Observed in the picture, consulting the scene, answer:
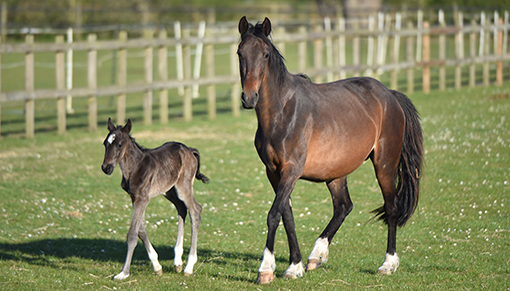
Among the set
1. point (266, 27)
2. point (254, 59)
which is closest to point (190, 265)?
point (254, 59)

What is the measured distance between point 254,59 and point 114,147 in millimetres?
1649

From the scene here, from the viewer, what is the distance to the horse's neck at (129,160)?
622 centimetres

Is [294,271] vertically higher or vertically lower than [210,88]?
lower

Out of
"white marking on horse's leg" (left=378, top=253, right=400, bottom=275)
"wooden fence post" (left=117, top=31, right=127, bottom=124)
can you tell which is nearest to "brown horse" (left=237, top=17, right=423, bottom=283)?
"white marking on horse's leg" (left=378, top=253, right=400, bottom=275)

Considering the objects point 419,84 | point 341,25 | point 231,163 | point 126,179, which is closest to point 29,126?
point 231,163

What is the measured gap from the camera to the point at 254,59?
574cm

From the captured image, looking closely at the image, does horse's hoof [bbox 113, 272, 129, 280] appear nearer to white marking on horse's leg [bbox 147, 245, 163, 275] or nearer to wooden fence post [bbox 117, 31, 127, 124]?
white marking on horse's leg [bbox 147, 245, 163, 275]

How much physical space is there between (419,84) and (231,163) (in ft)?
49.4

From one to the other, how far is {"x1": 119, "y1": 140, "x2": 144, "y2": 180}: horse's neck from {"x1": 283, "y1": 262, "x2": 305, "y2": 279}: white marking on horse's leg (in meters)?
1.90

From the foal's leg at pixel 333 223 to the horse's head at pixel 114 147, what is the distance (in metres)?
2.37

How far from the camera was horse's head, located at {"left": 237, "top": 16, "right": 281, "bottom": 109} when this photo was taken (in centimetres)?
558

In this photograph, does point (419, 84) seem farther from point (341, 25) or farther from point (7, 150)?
point (7, 150)

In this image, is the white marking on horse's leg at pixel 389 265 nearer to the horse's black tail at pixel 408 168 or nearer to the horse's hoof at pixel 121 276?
the horse's black tail at pixel 408 168

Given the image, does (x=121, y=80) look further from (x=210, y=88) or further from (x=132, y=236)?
(x=132, y=236)
